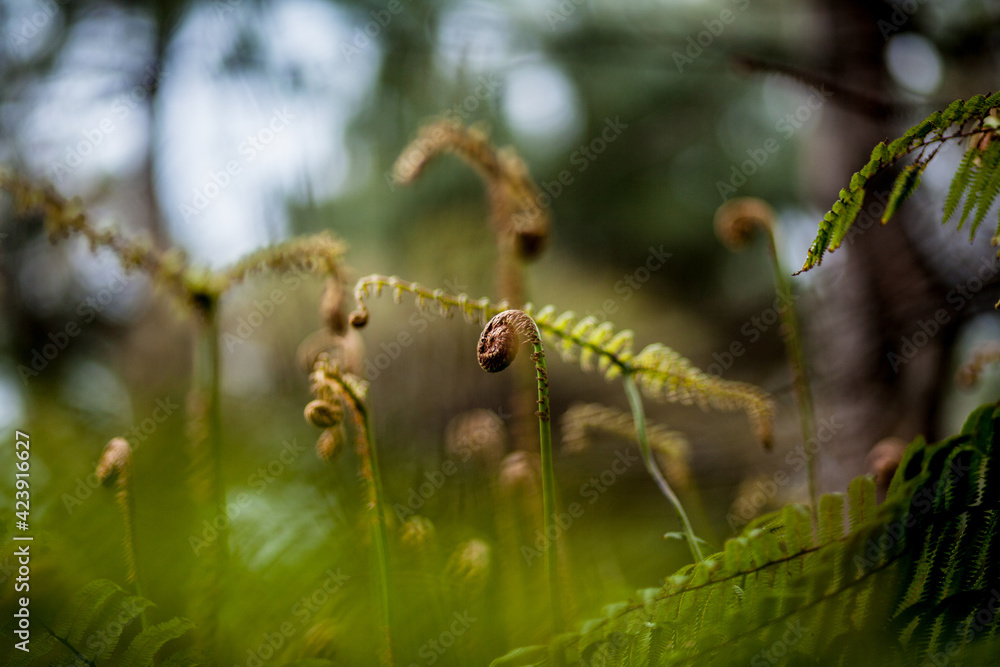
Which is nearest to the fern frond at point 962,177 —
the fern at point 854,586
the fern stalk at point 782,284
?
the fern at point 854,586

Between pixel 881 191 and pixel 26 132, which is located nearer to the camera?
pixel 881 191

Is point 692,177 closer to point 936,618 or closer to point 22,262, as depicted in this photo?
point 22,262

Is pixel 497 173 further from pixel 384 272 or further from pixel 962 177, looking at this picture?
pixel 384 272

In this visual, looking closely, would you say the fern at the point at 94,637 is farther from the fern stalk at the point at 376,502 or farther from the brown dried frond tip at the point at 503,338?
the brown dried frond tip at the point at 503,338

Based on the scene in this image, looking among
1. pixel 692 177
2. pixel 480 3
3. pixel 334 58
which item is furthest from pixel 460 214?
pixel 692 177

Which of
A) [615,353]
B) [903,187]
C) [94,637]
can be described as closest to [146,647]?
[94,637]
